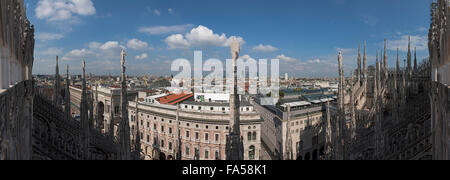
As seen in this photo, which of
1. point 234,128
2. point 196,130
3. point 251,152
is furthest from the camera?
point 196,130

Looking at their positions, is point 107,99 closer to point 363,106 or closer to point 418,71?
point 363,106

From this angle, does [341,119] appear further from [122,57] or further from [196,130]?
[196,130]

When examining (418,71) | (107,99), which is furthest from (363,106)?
(107,99)

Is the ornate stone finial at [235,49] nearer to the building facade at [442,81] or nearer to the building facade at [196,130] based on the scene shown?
the building facade at [442,81]

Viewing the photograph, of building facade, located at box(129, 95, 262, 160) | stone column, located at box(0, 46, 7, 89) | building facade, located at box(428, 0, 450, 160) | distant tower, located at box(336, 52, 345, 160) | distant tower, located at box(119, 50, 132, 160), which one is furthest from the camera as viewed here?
building facade, located at box(129, 95, 262, 160)

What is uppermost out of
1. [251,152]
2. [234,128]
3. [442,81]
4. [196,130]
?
[442,81]

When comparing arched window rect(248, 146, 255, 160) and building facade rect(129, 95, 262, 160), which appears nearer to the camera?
arched window rect(248, 146, 255, 160)

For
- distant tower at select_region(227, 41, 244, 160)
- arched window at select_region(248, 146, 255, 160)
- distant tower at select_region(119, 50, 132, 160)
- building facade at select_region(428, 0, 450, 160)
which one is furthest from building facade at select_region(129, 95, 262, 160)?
building facade at select_region(428, 0, 450, 160)

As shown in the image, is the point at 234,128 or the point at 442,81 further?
the point at 442,81

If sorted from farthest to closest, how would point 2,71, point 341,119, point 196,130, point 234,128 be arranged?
1. point 196,130
2. point 341,119
3. point 234,128
4. point 2,71

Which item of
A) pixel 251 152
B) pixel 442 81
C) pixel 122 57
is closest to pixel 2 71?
pixel 122 57

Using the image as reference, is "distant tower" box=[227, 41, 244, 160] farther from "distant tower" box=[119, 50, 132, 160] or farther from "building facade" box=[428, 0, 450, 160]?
"building facade" box=[428, 0, 450, 160]

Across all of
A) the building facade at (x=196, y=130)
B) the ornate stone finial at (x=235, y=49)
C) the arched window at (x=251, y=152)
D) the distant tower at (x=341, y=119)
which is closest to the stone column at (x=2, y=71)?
the ornate stone finial at (x=235, y=49)
